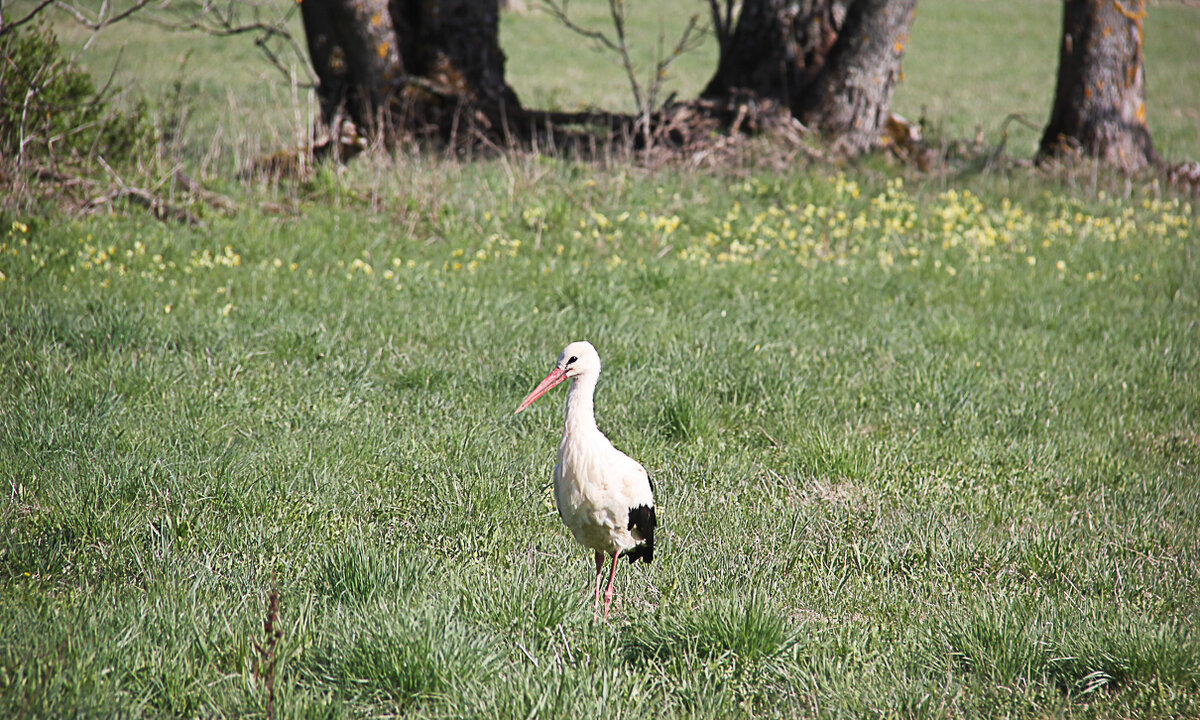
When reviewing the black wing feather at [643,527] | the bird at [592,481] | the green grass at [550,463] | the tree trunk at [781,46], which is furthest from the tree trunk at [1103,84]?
the bird at [592,481]

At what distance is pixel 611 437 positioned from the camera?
4.60 meters

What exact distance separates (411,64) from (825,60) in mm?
5144

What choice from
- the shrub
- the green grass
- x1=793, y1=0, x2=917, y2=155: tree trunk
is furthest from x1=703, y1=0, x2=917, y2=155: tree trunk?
the shrub

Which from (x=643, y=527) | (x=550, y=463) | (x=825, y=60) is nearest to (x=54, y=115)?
(x=550, y=463)

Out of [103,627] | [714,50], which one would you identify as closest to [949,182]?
[103,627]

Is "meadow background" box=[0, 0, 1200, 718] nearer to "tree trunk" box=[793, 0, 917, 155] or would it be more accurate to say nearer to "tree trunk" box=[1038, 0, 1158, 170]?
"tree trunk" box=[793, 0, 917, 155]

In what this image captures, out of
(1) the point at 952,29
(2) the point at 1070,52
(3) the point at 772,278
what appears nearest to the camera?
(3) the point at 772,278

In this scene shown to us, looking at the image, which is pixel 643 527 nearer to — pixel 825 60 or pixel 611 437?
pixel 611 437

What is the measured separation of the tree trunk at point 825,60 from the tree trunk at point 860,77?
0.01 m

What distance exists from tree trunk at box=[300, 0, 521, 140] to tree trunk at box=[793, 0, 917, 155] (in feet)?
12.5

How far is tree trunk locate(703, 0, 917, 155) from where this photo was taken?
1043 centimetres

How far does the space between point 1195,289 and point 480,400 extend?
638 cm

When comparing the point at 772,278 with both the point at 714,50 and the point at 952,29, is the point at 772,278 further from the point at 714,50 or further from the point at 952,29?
the point at 952,29

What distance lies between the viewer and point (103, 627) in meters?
2.68
